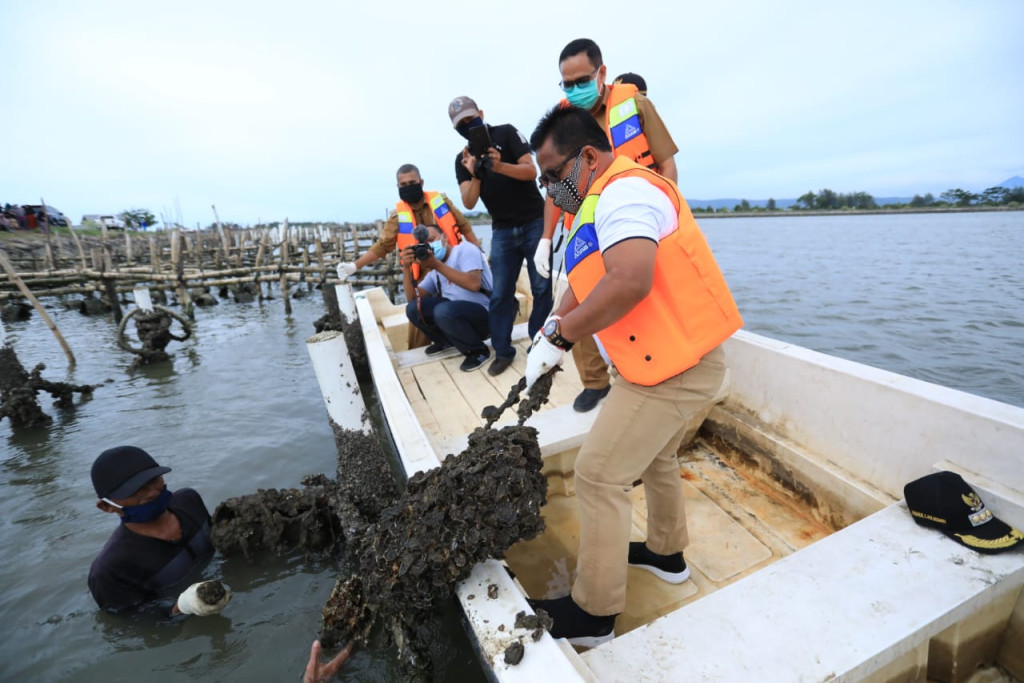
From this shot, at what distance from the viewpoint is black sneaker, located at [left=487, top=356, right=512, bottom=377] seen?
4.25 metres

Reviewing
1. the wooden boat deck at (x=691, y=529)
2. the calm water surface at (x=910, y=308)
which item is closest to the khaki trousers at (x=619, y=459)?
the wooden boat deck at (x=691, y=529)

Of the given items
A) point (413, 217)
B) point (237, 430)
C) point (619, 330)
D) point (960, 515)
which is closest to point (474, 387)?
point (413, 217)

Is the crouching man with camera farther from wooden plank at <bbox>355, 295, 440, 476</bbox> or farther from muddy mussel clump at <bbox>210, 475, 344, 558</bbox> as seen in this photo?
muddy mussel clump at <bbox>210, 475, 344, 558</bbox>

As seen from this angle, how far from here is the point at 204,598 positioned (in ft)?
8.99

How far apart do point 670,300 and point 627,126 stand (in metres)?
1.79

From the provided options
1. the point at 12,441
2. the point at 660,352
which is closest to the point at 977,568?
the point at 660,352

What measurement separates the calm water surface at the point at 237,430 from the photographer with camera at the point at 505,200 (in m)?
2.47

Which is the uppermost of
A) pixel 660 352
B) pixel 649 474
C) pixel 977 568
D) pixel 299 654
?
pixel 660 352

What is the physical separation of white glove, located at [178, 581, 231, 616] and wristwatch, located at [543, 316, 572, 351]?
2.65m

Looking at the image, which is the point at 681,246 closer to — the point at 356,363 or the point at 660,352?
the point at 660,352

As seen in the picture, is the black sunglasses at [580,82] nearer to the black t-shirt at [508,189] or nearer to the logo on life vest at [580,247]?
the black t-shirt at [508,189]

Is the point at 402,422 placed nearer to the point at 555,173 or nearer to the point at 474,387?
the point at 474,387

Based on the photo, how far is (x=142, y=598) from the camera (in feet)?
10.1

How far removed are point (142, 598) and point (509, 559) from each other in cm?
262
